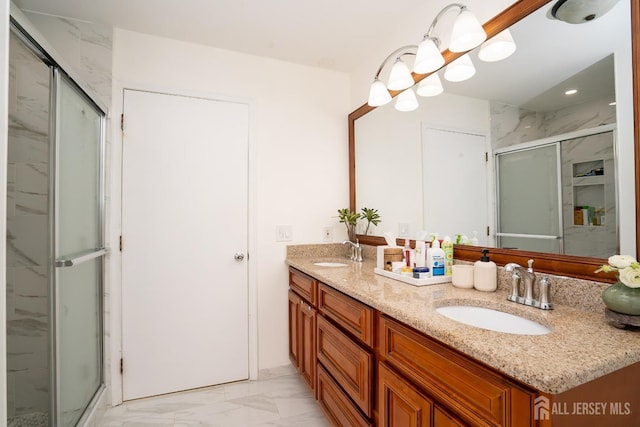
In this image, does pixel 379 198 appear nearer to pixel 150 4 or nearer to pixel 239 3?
pixel 239 3

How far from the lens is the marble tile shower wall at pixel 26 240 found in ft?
5.20

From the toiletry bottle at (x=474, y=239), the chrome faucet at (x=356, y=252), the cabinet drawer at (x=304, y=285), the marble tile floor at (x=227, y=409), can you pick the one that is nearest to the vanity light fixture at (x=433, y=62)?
the toiletry bottle at (x=474, y=239)

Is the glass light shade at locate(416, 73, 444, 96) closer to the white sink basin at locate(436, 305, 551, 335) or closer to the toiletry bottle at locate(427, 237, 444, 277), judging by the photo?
the toiletry bottle at locate(427, 237, 444, 277)

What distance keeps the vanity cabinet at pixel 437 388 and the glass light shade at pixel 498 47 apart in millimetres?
1234

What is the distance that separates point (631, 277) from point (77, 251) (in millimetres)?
2287

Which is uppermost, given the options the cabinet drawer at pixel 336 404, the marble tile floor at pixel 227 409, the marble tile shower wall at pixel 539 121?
the marble tile shower wall at pixel 539 121

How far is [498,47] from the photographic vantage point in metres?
1.38

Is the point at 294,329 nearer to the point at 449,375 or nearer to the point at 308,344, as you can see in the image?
the point at 308,344

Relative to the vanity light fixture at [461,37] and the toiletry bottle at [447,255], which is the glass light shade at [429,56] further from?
the toiletry bottle at [447,255]

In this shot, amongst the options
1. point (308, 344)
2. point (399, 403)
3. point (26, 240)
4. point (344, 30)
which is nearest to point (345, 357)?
point (399, 403)

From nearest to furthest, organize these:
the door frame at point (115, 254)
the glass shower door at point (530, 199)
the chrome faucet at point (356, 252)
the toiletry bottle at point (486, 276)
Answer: the glass shower door at point (530, 199) → the toiletry bottle at point (486, 276) → the door frame at point (115, 254) → the chrome faucet at point (356, 252)

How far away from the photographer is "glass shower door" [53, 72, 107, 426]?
149cm

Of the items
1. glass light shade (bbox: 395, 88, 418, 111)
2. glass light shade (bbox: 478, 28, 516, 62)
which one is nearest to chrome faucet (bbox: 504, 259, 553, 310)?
glass light shade (bbox: 478, 28, 516, 62)

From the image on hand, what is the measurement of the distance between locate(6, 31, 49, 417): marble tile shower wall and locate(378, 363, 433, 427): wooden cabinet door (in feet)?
5.39
